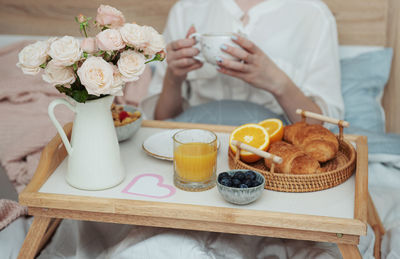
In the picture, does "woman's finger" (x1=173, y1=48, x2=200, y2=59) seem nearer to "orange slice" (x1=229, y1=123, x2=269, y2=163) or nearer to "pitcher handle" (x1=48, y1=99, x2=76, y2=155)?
"orange slice" (x1=229, y1=123, x2=269, y2=163)

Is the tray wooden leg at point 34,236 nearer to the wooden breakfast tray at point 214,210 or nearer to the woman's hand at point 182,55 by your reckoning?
the wooden breakfast tray at point 214,210

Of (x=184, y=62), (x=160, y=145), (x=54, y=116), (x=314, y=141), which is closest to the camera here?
(x=54, y=116)

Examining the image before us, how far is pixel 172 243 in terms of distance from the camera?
96 cm

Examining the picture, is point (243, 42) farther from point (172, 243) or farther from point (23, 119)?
point (23, 119)

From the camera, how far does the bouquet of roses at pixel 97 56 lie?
2.63 ft

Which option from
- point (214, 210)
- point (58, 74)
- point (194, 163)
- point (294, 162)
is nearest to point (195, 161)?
point (194, 163)

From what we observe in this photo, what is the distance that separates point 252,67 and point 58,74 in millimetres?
690

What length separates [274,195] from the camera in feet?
3.05

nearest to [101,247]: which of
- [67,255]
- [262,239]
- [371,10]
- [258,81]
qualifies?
[67,255]

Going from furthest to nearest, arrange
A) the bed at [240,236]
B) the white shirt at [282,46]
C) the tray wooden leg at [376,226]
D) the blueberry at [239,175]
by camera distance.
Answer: the white shirt at [282,46] → the tray wooden leg at [376,226] → the bed at [240,236] → the blueberry at [239,175]

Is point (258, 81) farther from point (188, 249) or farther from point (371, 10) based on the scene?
point (371, 10)

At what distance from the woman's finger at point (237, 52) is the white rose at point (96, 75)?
1.71 feet

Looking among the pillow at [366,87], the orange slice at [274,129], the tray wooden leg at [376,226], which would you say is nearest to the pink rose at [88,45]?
the orange slice at [274,129]

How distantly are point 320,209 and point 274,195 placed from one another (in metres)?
0.10
